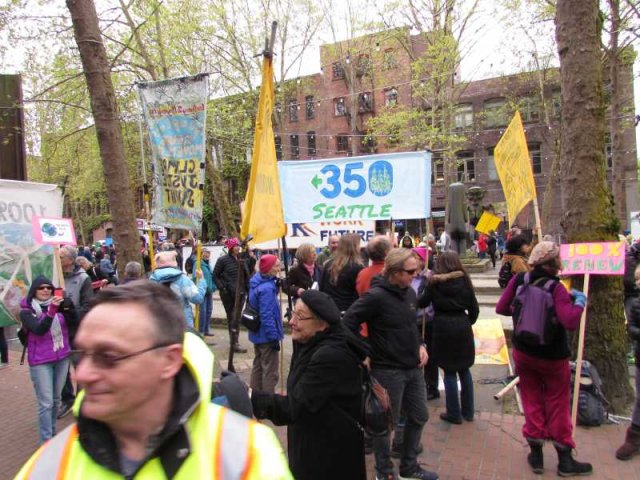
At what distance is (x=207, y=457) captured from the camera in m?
1.11

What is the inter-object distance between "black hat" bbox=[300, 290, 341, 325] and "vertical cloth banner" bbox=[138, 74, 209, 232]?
2596mm

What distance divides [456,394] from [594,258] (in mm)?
1889

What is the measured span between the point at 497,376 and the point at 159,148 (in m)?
5.12

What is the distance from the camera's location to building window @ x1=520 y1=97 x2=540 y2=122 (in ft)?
99.1

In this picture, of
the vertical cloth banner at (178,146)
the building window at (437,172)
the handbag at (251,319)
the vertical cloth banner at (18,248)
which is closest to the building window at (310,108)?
the building window at (437,172)

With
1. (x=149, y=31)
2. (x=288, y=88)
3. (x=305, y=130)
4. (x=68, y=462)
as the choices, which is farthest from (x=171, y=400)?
(x=305, y=130)

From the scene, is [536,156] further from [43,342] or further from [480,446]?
[43,342]

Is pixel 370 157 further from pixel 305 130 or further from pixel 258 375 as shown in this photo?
pixel 305 130

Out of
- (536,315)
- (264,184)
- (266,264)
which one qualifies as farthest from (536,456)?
(264,184)

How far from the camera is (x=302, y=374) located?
2689 millimetres

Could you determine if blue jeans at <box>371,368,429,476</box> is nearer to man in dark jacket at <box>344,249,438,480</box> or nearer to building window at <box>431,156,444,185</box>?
man in dark jacket at <box>344,249,438,480</box>

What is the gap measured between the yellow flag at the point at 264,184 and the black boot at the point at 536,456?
8.82 ft

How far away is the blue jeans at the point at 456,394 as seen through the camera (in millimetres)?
4777

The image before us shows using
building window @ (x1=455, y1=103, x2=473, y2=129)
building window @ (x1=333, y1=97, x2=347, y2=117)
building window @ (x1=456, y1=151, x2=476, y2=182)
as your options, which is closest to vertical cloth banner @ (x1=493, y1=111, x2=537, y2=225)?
building window @ (x1=456, y1=151, x2=476, y2=182)
